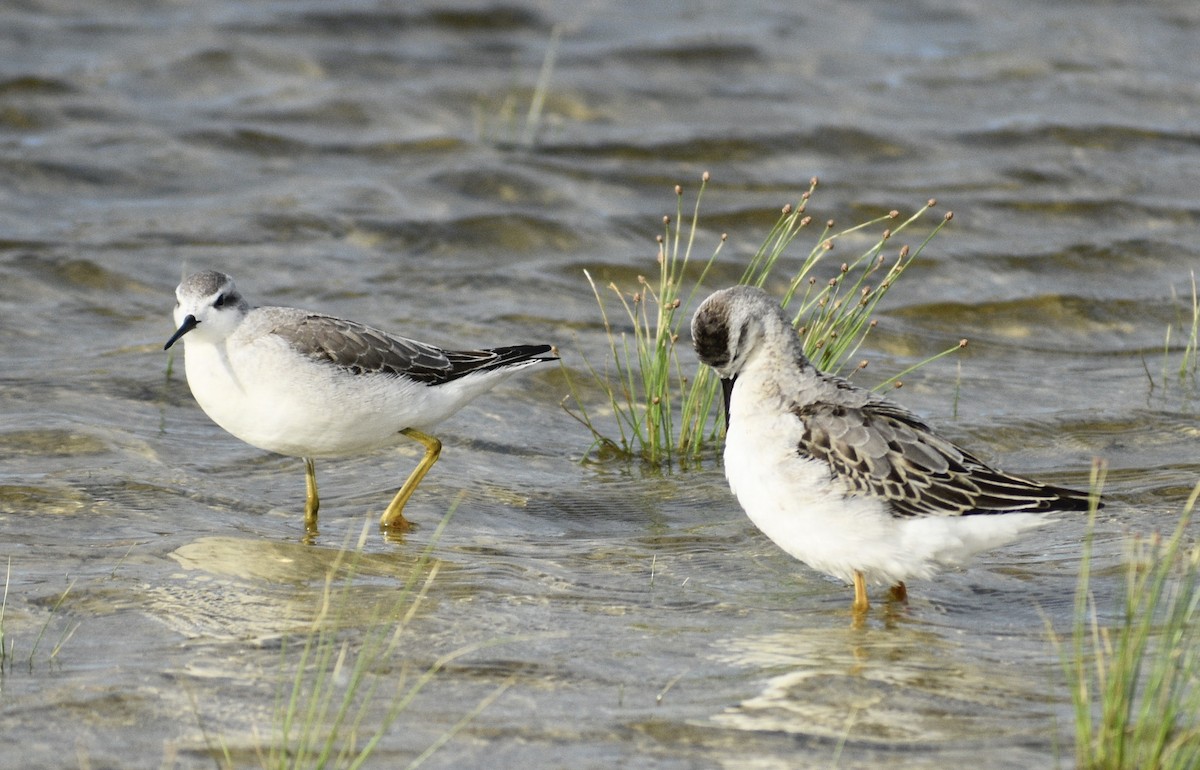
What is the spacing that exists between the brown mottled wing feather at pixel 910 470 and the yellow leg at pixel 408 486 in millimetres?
2988

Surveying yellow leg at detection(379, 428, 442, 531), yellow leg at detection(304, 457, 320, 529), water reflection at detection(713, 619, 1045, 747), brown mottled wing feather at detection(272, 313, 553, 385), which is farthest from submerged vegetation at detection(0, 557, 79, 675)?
water reflection at detection(713, 619, 1045, 747)

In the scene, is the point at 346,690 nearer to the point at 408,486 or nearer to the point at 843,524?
the point at 843,524

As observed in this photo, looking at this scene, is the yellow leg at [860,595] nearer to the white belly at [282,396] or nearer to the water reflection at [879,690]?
the water reflection at [879,690]

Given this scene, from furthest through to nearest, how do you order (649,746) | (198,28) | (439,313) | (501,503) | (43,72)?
(198,28), (43,72), (439,313), (501,503), (649,746)

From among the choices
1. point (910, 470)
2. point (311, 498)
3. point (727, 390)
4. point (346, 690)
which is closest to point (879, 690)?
point (910, 470)

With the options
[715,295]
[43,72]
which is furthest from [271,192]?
[715,295]

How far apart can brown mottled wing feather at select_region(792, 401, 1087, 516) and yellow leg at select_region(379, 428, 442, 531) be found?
9.80 feet

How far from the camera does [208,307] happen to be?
29.4 ft

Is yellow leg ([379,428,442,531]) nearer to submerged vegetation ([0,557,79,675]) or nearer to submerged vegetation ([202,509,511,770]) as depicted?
submerged vegetation ([202,509,511,770])

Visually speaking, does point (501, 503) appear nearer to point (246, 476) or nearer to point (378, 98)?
point (246, 476)

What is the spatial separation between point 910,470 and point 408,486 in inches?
142

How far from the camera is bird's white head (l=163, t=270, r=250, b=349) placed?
8914mm

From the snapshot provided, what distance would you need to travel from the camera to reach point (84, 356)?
496 inches

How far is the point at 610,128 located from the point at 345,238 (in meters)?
4.99
